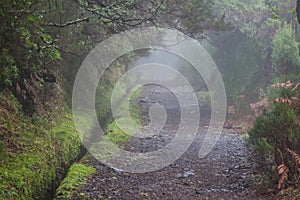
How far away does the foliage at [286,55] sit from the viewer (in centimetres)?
1229

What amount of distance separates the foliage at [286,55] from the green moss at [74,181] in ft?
28.3

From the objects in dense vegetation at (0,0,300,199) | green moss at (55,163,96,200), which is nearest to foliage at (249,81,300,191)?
dense vegetation at (0,0,300,199)

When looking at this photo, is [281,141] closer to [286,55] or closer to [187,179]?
[187,179]

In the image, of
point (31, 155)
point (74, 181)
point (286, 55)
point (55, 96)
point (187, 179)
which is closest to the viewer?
point (31, 155)

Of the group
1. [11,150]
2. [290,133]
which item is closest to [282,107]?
[290,133]

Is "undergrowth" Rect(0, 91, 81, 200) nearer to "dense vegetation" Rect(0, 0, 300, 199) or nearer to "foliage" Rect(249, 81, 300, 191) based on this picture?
"dense vegetation" Rect(0, 0, 300, 199)

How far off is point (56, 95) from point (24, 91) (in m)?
1.58

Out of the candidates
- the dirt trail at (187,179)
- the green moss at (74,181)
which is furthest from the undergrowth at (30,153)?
the dirt trail at (187,179)

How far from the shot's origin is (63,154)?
6102mm

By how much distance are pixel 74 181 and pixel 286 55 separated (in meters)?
9.45

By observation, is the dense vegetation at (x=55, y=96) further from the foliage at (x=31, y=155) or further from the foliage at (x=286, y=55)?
the foliage at (x=286, y=55)

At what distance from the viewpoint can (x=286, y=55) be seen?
12.4 m

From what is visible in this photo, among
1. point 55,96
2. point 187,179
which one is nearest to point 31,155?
point 187,179

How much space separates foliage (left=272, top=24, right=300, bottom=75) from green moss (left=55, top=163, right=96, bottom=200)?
864 cm
